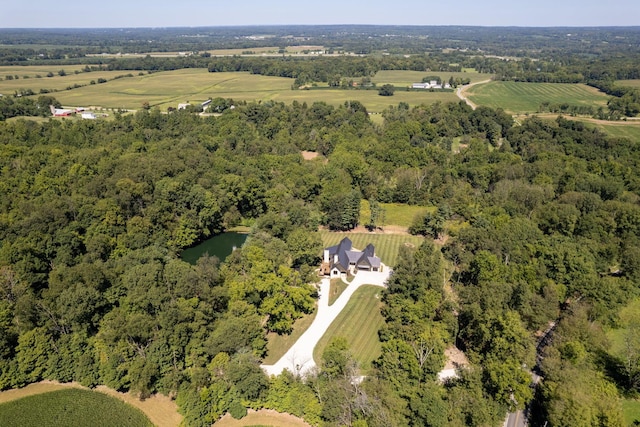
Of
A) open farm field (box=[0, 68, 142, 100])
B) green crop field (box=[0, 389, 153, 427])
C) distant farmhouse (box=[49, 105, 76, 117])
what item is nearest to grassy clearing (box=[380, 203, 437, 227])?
green crop field (box=[0, 389, 153, 427])

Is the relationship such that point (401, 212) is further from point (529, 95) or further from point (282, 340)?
point (529, 95)

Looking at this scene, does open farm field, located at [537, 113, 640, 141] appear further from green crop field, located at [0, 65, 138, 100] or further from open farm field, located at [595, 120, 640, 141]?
green crop field, located at [0, 65, 138, 100]

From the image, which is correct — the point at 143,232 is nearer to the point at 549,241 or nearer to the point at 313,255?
the point at 313,255

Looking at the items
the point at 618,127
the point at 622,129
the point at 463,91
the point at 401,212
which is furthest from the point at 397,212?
the point at 463,91

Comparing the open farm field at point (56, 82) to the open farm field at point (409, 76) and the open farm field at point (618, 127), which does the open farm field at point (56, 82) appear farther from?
the open farm field at point (618, 127)

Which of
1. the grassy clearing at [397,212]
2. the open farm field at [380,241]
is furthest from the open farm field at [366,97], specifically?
the open farm field at [380,241]

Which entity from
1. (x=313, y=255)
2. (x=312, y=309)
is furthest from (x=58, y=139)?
(x=312, y=309)
